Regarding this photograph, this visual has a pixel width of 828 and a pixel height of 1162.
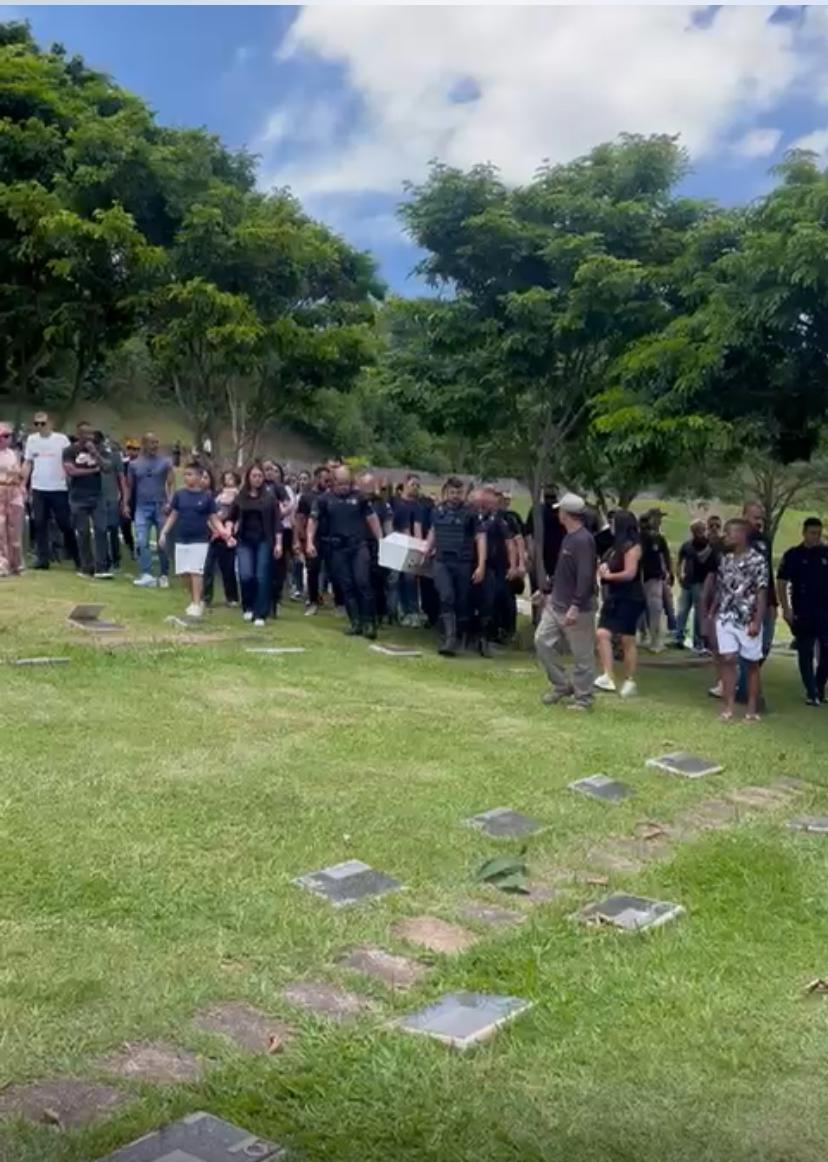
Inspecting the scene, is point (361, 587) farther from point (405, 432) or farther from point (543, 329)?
point (405, 432)

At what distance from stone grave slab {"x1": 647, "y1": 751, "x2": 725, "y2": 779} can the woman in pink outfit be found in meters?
7.69

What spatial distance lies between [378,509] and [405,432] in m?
26.4

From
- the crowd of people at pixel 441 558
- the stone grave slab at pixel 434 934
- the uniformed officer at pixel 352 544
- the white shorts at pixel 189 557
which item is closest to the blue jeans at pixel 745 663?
the crowd of people at pixel 441 558

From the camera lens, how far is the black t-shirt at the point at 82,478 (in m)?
13.2

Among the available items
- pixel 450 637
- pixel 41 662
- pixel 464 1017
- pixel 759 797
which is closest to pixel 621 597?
pixel 450 637

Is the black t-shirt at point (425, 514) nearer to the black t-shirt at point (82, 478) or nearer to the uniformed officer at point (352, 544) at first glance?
the uniformed officer at point (352, 544)

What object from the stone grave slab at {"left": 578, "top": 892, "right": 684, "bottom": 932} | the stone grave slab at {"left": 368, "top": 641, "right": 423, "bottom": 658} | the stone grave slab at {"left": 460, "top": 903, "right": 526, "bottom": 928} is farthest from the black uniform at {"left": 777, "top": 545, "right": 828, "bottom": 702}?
the stone grave slab at {"left": 460, "top": 903, "right": 526, "bottom": 928}

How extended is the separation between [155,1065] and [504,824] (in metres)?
2.90

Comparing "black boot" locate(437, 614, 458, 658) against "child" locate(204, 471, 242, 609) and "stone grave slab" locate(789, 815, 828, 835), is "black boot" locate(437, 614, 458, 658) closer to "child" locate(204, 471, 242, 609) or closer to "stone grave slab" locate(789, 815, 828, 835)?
"child" locate(204, 471, 242, 609)

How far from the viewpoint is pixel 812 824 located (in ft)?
21.7

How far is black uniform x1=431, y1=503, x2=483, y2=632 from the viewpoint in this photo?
40.0ft

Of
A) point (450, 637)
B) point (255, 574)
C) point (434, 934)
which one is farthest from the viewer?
point (255, 574)

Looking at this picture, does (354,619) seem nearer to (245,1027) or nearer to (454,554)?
(454,554)

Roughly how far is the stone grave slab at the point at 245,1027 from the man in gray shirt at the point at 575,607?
230 inches
